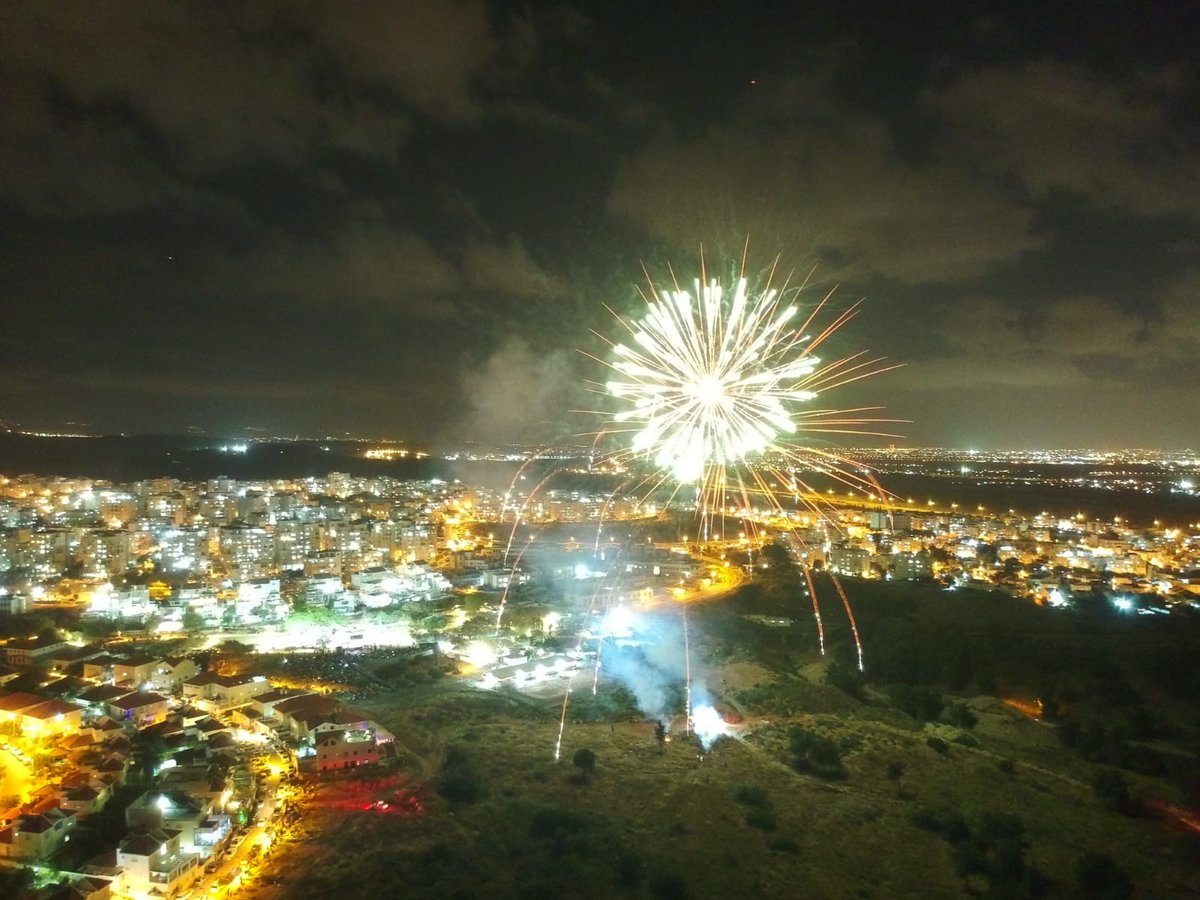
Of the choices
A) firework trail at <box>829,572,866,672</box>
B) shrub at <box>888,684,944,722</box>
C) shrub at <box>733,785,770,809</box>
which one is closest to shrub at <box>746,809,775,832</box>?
shrub at <box>733,785,770,809</box>

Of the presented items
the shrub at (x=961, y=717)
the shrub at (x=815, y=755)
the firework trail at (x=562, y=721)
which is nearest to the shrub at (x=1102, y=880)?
the shrub at (x=815, y=755)

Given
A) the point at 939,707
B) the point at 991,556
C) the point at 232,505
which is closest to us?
the point at 939,707

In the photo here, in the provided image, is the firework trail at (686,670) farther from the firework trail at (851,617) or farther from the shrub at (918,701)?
the shrub at (918,701)

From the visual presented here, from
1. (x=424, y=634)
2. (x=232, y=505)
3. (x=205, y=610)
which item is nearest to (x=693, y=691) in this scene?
(x=424, y=634)

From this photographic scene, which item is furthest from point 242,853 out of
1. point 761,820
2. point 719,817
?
point 761,820

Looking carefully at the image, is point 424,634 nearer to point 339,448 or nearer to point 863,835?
point 863,835

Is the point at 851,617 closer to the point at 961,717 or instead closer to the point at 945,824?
the point at 961,717
